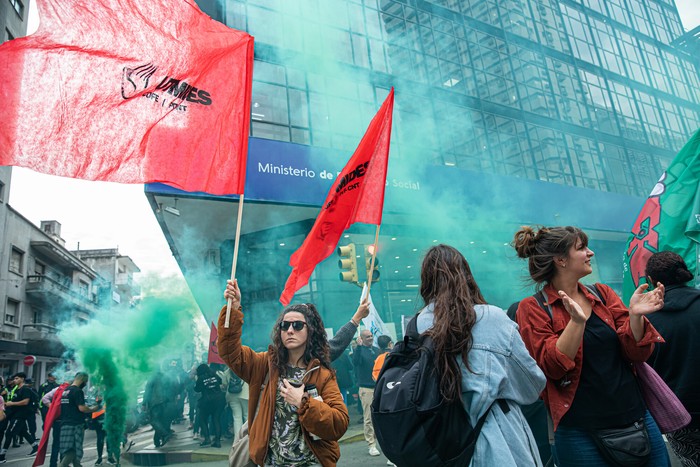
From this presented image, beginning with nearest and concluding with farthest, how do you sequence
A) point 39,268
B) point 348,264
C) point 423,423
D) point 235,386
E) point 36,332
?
1. point 423,423
2. point 235,386
3. point 348,264
4. point 36,332
5. point 39,268

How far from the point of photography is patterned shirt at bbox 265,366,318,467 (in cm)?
222

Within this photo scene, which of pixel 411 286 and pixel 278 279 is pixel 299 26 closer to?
pixel 278 279

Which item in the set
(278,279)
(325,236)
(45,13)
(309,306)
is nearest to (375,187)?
(325,236)

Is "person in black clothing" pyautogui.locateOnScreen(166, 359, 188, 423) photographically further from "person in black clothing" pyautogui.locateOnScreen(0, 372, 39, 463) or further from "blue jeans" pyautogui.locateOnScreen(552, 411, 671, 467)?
"blue jeans" pyautogui.locateOnScreen(552, 411, 671, 467)

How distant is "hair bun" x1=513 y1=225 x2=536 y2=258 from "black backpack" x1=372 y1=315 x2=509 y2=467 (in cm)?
102

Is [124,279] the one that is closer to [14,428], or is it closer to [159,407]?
[14,428]

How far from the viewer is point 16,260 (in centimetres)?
2608

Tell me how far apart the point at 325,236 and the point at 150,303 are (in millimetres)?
10716

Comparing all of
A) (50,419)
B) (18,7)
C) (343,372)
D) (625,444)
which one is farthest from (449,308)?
(18,7)

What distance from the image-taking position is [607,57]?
21016 mm

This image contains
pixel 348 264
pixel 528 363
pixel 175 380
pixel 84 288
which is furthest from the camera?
pixel 84 288

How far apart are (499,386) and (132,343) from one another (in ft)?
36.4

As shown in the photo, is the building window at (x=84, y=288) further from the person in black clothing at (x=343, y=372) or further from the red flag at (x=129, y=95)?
the red flag at (x=129, y=95)

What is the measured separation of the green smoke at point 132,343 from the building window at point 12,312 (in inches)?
636
